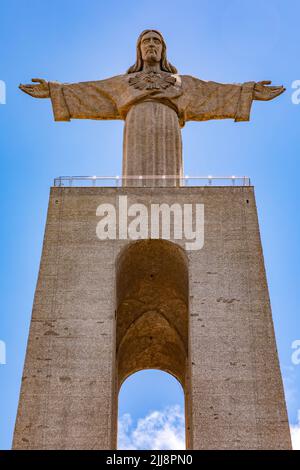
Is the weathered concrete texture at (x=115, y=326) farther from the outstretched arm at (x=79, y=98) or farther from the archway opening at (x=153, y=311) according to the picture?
the outstretched arm at (x=79, y=98)

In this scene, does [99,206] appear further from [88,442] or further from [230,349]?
[88,442]

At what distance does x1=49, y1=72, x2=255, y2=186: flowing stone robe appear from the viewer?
68.7 ft

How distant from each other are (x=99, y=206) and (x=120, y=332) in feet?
14.7

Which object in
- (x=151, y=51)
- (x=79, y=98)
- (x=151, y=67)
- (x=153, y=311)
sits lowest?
(x=153, y=311)

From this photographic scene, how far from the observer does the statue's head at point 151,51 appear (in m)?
22.8

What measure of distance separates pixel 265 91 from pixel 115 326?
937 cm

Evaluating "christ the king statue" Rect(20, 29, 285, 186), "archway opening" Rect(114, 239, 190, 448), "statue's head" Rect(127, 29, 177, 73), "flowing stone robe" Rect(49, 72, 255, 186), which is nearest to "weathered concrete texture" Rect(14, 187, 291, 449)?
"archway opening" Rect(114, 239, 190, 448)

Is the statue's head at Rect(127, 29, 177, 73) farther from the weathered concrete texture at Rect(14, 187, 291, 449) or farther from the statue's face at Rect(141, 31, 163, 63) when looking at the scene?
the weathered concrete texture at Rect(14, 187, 291, 449)

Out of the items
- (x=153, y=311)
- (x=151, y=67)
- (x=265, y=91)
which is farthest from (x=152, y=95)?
(x=153, y=311)

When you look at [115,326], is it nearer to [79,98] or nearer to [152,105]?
[152,105]

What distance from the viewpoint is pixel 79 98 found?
22.7m
